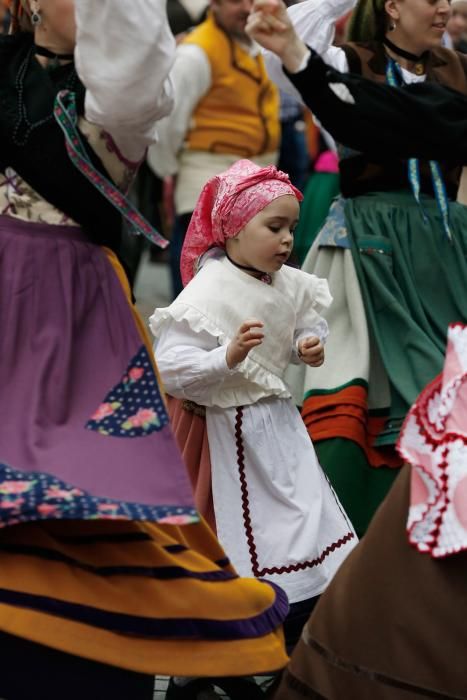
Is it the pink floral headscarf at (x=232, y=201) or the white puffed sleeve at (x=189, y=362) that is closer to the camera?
the white puffed sleeve at (x=189, y=362)

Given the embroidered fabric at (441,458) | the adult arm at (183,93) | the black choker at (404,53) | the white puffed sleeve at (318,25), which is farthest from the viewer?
the adult arm at (183,93)

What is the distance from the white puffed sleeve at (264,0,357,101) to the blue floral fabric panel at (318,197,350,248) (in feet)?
1.27

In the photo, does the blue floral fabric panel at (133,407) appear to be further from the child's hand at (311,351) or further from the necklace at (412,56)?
the necklace at (412,56)

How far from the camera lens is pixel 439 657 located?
3027 millimetres

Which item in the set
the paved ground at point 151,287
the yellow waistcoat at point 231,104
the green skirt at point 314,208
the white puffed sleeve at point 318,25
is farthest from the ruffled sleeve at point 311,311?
the paved ground at point 151,287

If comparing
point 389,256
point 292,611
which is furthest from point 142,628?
point 389,256

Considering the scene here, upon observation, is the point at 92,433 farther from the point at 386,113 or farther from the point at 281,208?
the point at 386,113

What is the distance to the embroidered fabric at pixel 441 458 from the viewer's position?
9.68 feet

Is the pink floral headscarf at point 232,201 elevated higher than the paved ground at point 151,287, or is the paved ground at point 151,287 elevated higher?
the pink floral headscarf at point 232,201

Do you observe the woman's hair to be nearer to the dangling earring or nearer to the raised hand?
the raised hand

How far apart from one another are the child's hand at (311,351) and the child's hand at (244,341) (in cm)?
22

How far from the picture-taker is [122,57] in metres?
3.13

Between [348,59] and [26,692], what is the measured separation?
93.3 inches

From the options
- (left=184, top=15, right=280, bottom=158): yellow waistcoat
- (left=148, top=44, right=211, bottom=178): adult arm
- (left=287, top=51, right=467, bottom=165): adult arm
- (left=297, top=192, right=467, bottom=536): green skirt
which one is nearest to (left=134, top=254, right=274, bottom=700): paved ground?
(left=148, top=44, right=211, bottom=178): adult arm
